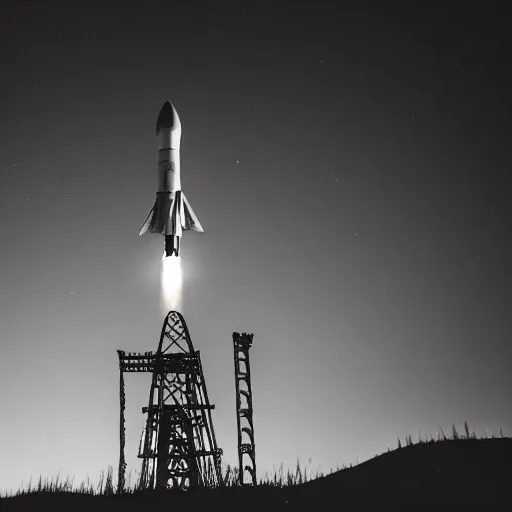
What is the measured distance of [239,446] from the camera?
4016 centimetres

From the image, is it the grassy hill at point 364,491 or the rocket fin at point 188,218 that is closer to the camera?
the grassy hill at point 364,491

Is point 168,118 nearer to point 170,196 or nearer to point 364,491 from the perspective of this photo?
point 170,196

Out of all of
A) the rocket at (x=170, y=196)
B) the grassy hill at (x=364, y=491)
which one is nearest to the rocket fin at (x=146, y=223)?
the rocket at (x=170, y=196)

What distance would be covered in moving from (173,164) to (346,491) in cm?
2334

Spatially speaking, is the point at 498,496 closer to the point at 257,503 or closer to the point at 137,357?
the point at 257,503

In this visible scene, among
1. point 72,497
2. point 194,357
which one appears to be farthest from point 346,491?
point 194,357

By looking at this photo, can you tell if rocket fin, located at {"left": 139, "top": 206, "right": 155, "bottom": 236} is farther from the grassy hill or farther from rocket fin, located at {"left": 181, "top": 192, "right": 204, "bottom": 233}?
the grassy hill

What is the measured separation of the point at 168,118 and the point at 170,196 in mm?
4940

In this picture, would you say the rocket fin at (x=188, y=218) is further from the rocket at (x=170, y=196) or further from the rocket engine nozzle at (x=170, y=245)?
the rocket engine nozzle at (x=170, y=245)

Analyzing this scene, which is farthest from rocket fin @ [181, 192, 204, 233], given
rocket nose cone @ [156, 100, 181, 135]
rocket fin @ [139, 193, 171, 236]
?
rocket nose cone @ [156, 100, 181, 135]

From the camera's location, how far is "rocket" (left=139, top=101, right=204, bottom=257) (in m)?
43.4

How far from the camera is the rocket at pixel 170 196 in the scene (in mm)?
43438

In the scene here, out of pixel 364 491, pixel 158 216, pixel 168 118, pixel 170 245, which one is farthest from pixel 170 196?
pixel 364 491

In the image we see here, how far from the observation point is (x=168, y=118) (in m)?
45.7
